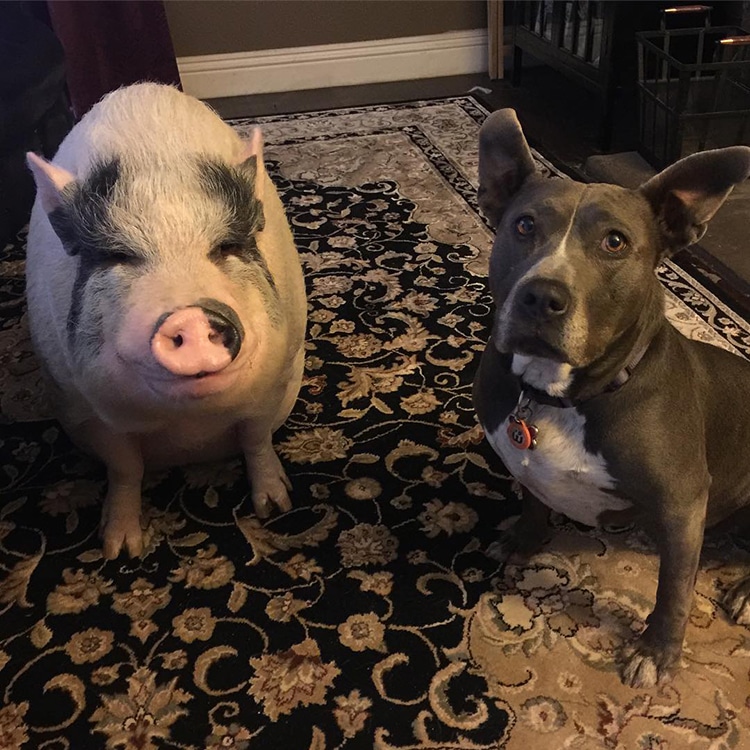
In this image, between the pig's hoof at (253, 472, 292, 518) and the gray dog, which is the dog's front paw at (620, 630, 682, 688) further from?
the pig's hoof at (253, 472, 292, 518)

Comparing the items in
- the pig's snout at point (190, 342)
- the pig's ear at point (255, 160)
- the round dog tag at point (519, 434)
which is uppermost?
the pig's ear at point (255, 160)

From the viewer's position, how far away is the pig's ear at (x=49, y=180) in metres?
1.20

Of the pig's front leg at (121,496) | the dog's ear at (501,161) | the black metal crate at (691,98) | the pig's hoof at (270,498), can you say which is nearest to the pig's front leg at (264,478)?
the pig's hoof at (270,498)

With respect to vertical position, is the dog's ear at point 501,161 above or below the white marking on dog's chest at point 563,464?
above

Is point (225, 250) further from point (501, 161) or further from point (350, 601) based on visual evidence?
point (350, 601)

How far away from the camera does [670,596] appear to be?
1218 millimetres

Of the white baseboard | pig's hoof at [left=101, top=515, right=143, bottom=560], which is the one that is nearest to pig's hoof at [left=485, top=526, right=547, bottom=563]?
pig's hoof at [left=101, top=515, right=143, bottom=560]

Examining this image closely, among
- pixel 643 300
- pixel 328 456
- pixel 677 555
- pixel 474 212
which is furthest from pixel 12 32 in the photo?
pixel 677 555


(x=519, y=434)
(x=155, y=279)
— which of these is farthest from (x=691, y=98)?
(x=155, y=279)

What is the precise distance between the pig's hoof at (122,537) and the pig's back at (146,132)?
2.22ft

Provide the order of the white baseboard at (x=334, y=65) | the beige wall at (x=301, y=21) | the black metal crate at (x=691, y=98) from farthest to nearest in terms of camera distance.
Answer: the white baseboard at (x=334, y=65), the beige wall at (x=301, y=21), the black metal crate at (x=691, y=98)

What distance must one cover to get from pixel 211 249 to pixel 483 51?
139 inches

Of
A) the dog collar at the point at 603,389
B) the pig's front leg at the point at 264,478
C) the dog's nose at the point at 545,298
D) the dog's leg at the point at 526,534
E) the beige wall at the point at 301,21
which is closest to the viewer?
the dog's nose at the point at 545,298

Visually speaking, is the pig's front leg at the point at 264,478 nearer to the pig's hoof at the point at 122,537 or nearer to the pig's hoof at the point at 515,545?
the pig's hoof at the point at 122,537
